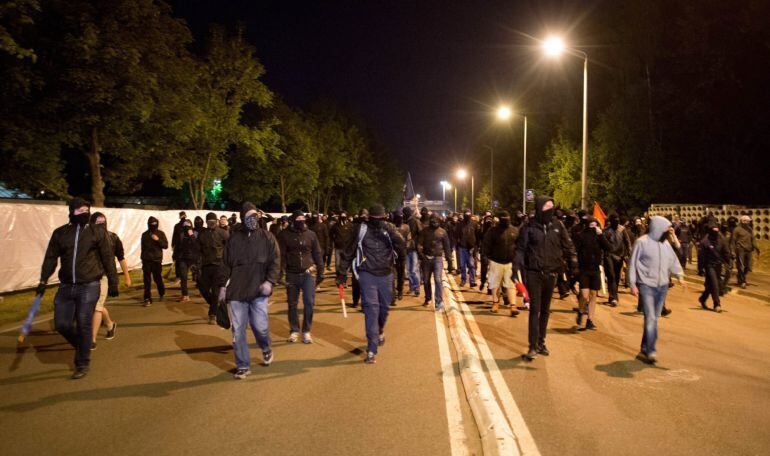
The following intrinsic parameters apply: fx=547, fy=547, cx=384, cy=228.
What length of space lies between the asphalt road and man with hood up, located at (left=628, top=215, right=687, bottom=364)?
15.4 inches

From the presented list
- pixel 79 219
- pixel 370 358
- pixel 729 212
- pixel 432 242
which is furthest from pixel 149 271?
pixel 729 212

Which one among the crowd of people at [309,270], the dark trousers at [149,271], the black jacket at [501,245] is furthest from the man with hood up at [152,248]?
the black jacket at [501,245]

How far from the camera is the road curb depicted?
4199 mm

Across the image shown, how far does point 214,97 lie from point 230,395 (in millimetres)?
29634

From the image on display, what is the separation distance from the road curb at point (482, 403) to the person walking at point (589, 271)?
226 centimetres

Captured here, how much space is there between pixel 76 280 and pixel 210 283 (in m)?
3.84

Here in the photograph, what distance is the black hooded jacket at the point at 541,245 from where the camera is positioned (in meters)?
6.98

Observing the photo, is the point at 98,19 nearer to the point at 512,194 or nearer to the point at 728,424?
the point at 728,424

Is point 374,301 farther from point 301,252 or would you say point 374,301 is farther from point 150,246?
point 150,246

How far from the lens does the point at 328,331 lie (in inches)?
352

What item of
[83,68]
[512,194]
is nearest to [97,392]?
[83,68]

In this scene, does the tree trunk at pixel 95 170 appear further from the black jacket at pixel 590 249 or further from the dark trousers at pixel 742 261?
the dark trousers at pixel 742 261

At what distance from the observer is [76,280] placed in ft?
20.9

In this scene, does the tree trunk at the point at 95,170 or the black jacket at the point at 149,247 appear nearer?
the black jacket at the point at 149,247
